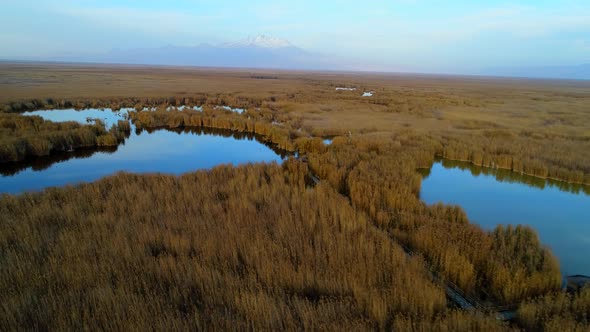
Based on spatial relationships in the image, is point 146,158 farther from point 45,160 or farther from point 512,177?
point 512,177

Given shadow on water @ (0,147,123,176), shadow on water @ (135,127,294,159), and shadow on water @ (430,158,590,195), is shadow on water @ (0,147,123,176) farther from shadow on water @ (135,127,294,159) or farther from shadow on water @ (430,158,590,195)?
shadow on water @ (430,158,590,195)

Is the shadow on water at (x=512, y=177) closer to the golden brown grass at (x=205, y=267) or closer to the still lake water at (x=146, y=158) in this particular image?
the still lake water at (x=146, y=158)

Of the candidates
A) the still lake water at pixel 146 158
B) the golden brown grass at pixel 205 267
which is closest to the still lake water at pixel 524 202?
the golden brown grass at pixel 205 267

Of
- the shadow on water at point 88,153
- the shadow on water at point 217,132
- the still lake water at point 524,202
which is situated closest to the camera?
the still lake water at point 524,202

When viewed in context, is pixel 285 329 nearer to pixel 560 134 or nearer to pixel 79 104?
pixel 560 134

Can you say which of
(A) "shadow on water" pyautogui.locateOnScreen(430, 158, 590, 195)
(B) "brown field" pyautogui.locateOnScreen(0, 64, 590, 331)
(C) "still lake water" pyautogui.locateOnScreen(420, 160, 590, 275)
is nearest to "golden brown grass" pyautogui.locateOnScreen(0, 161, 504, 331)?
(B) "brown field" pyautogui.locateOnScreen(0, 64, 590, 331)

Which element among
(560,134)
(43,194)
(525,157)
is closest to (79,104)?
(43,194)
